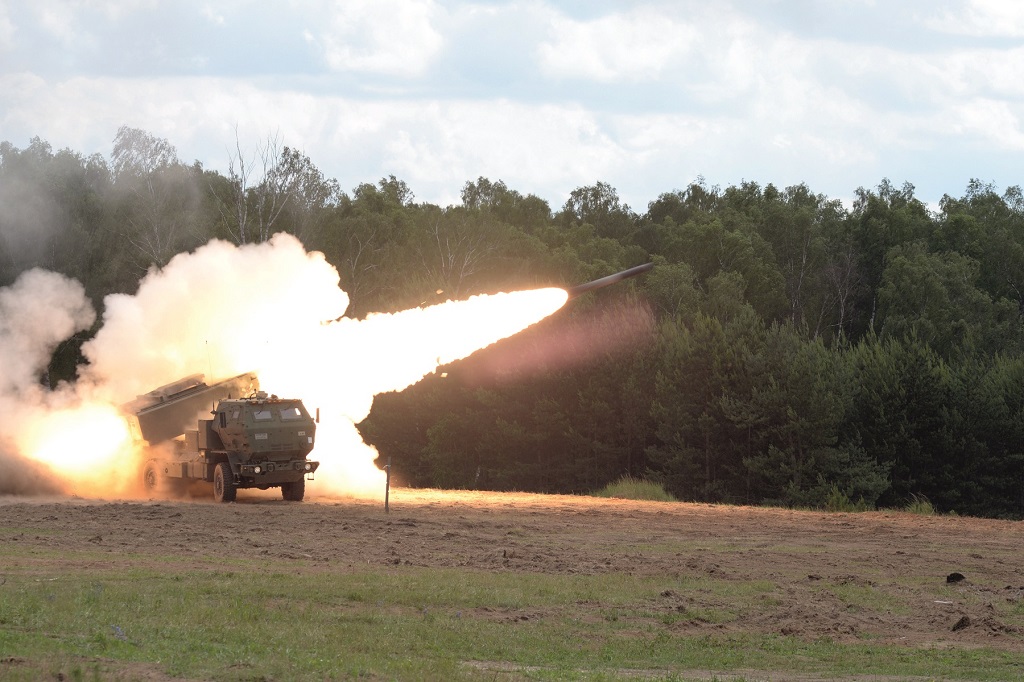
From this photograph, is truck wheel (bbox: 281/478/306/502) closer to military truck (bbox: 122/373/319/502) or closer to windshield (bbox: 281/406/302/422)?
military truck (bbox: 122/373/319/502)

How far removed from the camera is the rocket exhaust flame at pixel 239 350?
35312 millimetres

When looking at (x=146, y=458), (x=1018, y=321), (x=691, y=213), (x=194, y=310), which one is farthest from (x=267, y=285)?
(x=691, y=213)

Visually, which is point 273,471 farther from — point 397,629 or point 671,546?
point 397,629

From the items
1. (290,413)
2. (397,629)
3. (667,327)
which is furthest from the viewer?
(667,327)

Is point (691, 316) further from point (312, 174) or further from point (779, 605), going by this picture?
point (779, 605)

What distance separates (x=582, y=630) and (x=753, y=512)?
56.3ft

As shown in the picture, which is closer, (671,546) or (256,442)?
(671,546)

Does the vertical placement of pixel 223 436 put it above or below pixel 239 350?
below

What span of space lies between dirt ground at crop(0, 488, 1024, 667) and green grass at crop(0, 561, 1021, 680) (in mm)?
628

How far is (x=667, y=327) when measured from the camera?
174 feet

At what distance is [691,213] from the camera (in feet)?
297

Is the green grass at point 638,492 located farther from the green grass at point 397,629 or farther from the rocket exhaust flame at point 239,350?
the green grass at point 397,629

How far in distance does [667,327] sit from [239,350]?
21813 millimetres

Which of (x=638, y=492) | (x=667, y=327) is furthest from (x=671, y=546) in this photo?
(x=667, y=327)
